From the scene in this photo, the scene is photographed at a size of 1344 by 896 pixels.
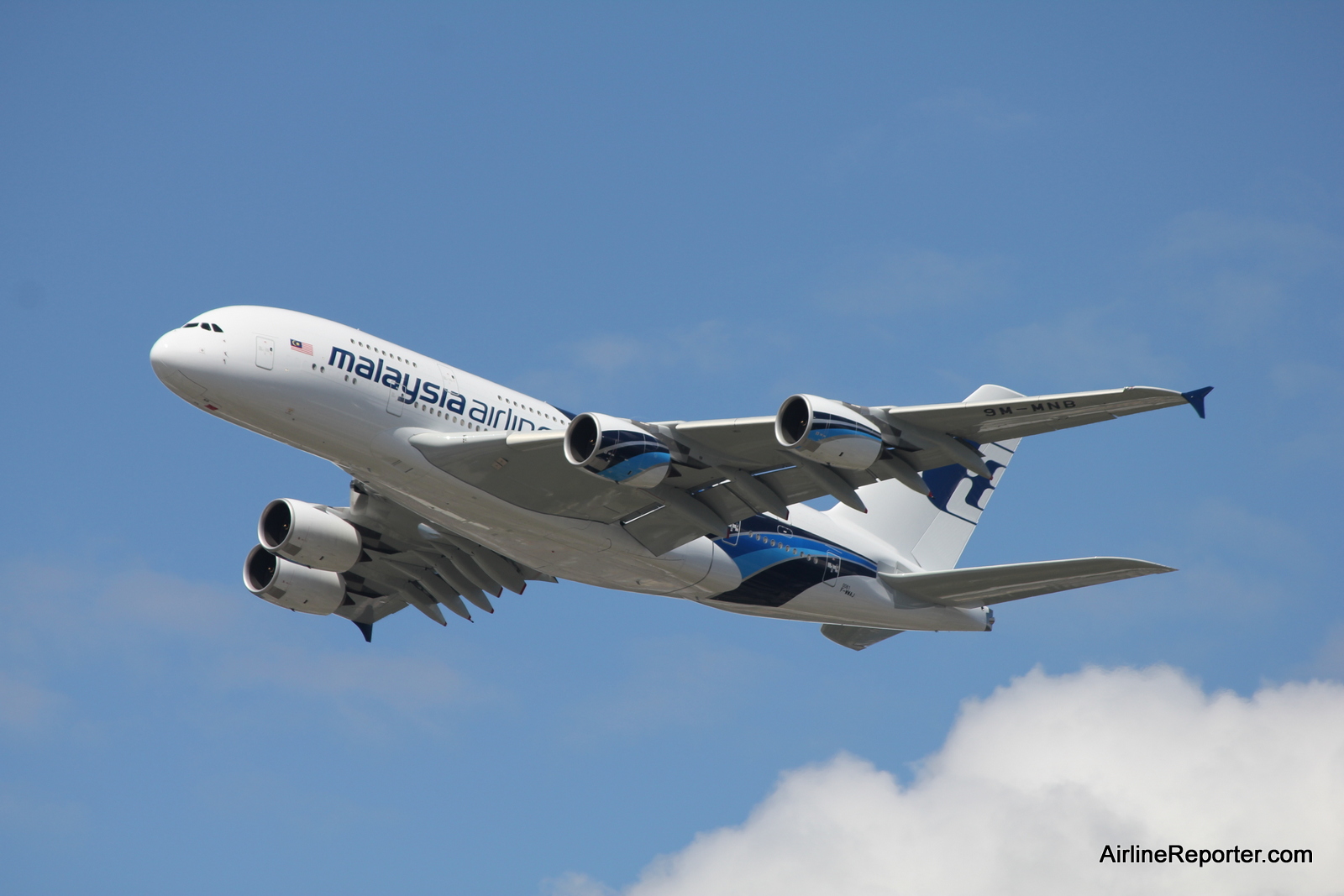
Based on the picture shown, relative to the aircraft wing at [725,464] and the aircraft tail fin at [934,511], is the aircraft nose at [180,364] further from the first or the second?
the aircraft tail fin at [934,511]

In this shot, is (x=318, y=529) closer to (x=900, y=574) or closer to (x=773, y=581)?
(x=773, y=581)

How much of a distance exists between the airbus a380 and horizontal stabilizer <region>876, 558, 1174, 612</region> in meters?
0.07

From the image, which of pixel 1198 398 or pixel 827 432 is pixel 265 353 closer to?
pixel 827 432

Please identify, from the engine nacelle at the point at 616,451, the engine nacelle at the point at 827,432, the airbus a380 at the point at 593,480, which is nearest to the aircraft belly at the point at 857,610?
the airbus a380 at the point at 593,480

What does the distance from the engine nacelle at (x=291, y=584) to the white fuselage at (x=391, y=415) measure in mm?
7244

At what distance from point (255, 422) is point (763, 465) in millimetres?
10332

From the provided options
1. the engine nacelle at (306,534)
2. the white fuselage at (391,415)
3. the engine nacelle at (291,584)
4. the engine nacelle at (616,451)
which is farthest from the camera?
the engine nacelle at (291,584)

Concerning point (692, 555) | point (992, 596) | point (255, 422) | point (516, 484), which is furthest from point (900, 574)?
point (255, 422)

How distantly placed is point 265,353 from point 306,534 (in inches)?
278

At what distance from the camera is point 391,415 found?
27203 millimetres

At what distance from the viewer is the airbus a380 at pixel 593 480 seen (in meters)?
25.4

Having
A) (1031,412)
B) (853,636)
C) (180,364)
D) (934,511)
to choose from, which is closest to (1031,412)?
(1031,412)

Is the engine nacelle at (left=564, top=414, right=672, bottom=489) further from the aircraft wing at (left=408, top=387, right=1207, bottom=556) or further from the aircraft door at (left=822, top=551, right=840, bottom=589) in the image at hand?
the aircraft door at (left=822, top=551, right=840, bottom=589)

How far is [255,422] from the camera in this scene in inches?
1051
